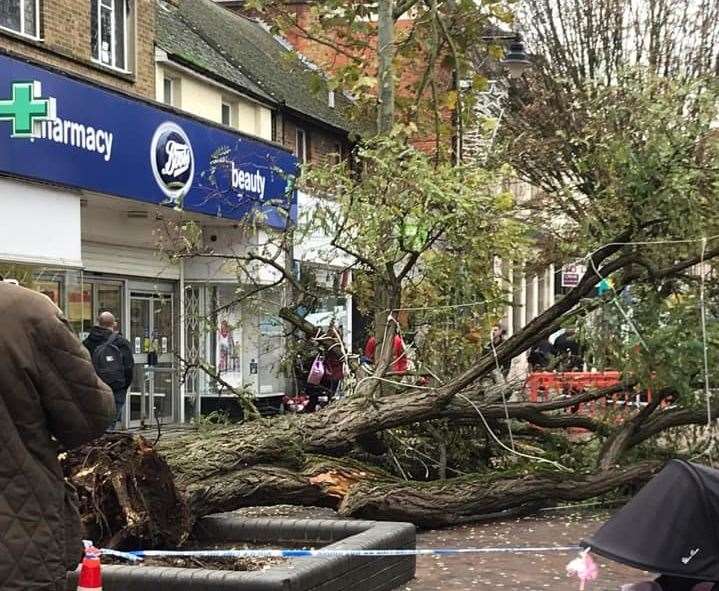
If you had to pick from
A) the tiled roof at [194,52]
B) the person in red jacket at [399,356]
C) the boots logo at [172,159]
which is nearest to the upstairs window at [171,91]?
the tiled roof at [194,52]

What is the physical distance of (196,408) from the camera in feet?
62.3

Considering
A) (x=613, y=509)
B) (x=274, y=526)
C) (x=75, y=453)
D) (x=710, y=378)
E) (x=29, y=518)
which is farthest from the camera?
(x=613, y=509)

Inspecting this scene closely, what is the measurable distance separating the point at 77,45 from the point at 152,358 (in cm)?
512

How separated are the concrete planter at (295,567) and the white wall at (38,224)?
674 centimetres

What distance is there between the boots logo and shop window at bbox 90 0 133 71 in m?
1.45

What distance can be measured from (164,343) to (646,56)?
14.8 meters

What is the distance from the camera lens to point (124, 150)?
15.6 meters

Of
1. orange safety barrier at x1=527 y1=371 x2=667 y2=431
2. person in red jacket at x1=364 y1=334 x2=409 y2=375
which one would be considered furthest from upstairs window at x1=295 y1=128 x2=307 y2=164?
person in red jacket at x1=364 y1=334 x2=409 y2=375

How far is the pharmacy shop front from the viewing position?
13414mm

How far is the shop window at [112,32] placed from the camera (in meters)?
16.7

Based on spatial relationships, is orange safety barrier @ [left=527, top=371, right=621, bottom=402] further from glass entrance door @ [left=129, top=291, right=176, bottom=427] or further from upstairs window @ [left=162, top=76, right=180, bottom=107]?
upstairs window @ [left=162, top=76, right=180, bottom=107]

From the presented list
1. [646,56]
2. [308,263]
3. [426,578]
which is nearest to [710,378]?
[426,578]

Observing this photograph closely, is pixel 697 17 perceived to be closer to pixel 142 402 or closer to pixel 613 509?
pixel 142 402

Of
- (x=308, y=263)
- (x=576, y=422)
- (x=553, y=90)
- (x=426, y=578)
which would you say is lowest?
(x=426, y=578)
